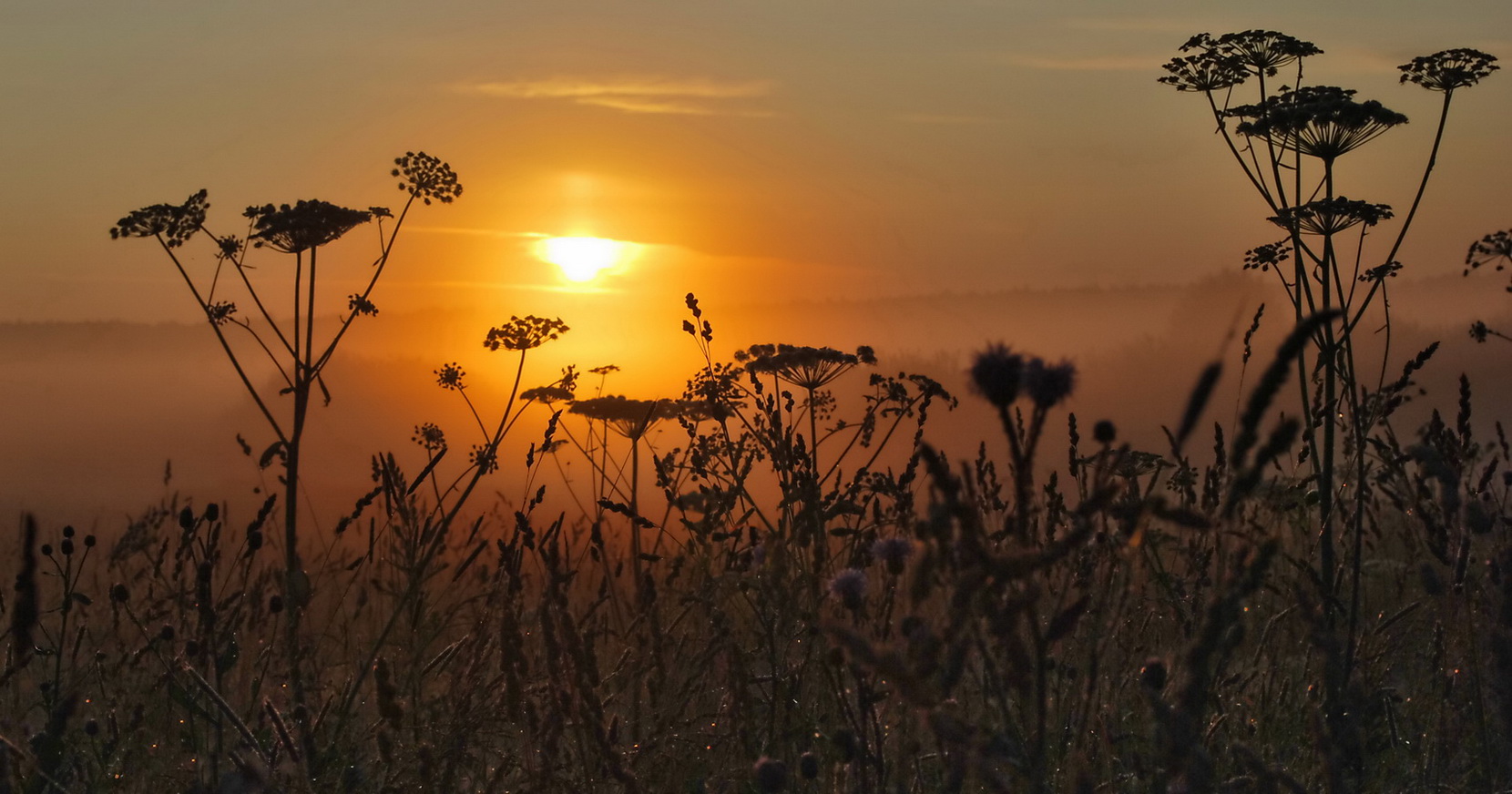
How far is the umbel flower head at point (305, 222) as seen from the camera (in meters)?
5.52

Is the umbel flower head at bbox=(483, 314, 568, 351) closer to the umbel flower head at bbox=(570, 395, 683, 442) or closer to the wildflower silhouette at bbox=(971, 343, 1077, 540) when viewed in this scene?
the umbel flower head at bbox=(570, 395, 683, 442)

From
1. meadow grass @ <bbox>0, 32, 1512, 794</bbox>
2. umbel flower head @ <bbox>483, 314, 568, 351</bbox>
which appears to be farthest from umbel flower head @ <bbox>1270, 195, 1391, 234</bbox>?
umbel flower head @ <bbox>483, 314, 568, 351</bbox>

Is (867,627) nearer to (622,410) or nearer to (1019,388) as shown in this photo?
(1019,388)

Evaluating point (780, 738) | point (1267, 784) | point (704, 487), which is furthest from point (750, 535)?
point (1267, 784)

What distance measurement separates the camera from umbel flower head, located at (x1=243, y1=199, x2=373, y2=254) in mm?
5520

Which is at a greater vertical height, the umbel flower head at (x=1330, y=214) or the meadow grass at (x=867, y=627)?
the umbel flower head at (x=1330, y=214)

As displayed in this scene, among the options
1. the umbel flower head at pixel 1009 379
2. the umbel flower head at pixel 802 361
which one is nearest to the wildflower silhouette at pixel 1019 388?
the umbel flower head at pixel 1009 379

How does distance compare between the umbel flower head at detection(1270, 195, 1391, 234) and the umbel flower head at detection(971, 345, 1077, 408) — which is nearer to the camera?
the umbel flower head at detection(971, 345, 1077, 408)

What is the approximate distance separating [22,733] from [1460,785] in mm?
4495

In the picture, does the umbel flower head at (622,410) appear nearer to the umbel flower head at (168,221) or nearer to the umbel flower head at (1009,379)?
the umbel flower head at (168,221)

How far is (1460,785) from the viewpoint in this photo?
3.80 m

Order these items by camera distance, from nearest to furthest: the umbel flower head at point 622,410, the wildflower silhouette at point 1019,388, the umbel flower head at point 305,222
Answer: the wildflower silhouette at point 1019,388
the umbel flower head at point 305,222
the umbel flower head at point 622,410

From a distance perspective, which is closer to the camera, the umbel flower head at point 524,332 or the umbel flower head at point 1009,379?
the umbel flower head at point 1009,379

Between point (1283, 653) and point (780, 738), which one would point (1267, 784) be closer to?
point (780, 738)
